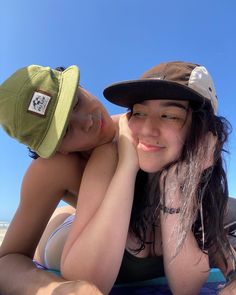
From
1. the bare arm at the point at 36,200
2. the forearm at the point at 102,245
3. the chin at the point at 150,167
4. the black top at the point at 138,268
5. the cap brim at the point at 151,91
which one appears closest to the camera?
the forearm at the point at 102,245

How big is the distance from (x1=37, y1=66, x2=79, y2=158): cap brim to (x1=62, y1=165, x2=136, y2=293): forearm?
32 cm

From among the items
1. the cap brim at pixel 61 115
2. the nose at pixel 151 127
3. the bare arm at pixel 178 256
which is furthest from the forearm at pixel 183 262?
the cap brim at pixel 61 115

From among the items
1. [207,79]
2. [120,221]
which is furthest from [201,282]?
[207,79]

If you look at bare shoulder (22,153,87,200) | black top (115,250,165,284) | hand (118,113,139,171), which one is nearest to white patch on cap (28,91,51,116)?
bare shoulder (22,153,87,200)

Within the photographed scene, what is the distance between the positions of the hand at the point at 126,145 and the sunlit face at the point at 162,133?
3 centimetres

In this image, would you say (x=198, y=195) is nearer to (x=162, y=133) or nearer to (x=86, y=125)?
(x=162, y=133)

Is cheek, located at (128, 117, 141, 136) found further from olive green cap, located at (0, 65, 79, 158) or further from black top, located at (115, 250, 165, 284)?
black top, located at (115, 250, 165, 284)

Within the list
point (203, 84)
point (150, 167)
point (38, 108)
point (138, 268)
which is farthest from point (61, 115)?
point (138, 268)

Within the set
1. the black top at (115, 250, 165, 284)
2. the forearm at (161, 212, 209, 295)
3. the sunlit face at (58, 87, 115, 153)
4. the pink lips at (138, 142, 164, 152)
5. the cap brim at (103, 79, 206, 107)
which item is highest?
the cap brim at (103, 79, 206, 107)

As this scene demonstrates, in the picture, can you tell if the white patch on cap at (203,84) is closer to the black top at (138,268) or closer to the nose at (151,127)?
the nose at (151,127)

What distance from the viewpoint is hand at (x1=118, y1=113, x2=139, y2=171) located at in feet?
5.31

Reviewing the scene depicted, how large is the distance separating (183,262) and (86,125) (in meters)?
0.77

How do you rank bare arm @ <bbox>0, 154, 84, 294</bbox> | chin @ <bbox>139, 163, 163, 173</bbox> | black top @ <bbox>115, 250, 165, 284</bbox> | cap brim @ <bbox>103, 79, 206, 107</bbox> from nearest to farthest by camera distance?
1. cap brim @ <bbox>103, 79, 206, 107</bbox>
2. chin @ <bbox>139, 163, 163, 173</bbox>
3. bare arm @ <bbox>0, 154, 84, 294</bbox>
4. black top @ <bbox>115, 250, 165, 284</bbox>

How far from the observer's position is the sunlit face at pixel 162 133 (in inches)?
60.9
